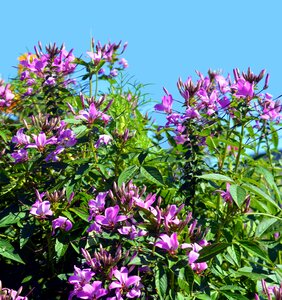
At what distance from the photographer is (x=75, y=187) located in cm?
222

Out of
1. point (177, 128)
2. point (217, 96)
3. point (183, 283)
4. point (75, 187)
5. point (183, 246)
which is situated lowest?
point (183, 283)

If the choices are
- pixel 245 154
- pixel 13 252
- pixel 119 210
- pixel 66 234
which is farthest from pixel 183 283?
pixel 245 154

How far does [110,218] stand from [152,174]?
0.26 m

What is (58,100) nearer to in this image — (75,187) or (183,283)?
(75,187)

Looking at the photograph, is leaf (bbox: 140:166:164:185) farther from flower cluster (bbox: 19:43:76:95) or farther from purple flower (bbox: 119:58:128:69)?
purple flower (bbox: 119:58:128:69)

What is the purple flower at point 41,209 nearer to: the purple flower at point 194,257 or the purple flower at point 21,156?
the purple flower at point 21,156

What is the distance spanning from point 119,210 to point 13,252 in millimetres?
562

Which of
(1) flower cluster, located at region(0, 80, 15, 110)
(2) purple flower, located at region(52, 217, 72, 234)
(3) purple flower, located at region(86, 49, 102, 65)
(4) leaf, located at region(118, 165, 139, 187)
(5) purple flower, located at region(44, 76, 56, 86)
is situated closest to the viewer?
(4) leaf, located at region(118, 165, 139, 187)

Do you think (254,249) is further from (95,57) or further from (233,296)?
(95,57)

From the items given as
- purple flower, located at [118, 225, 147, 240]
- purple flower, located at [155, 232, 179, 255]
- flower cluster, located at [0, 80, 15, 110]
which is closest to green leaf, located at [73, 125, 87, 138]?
purple flower, located at [118, 225, 147, 240]

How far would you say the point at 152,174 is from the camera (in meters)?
2.12

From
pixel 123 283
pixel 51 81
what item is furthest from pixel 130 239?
pixel 51 81

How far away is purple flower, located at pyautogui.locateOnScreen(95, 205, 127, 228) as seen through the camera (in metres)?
1.92

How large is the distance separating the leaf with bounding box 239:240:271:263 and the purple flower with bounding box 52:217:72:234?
643 mm
